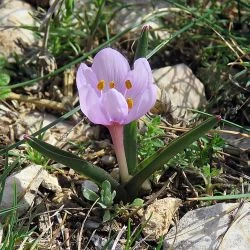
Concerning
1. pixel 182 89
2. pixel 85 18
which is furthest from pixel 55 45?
pixel 182 89

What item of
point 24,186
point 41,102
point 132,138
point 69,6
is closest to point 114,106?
point 132,138

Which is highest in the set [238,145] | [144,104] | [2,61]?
[144,104]

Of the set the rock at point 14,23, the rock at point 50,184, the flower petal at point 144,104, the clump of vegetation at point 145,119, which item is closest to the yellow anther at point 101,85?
the flower petal at point 144,104

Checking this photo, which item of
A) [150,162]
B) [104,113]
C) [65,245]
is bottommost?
[65,245]

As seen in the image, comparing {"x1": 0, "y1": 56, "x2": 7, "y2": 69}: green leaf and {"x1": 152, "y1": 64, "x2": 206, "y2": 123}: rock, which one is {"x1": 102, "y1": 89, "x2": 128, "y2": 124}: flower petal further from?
{"x1": 0, "y1": 56, "x2": 7, "y2": 69}: green leaf

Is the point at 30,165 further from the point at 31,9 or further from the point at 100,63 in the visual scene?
the point at 31,9

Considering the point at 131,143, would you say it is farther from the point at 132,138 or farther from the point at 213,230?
the point at 213,230
